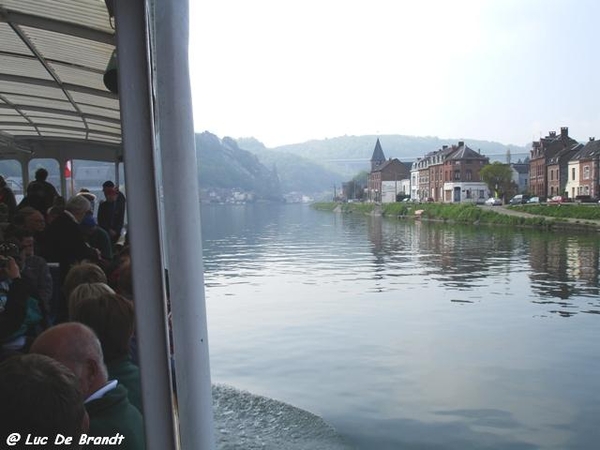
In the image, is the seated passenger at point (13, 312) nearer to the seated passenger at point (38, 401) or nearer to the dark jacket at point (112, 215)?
the seated passenger at point (38, 401)

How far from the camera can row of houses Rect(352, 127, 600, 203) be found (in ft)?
199

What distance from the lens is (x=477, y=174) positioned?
81188 mm

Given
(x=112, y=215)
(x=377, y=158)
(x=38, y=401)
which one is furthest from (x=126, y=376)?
(x=377, y=158)

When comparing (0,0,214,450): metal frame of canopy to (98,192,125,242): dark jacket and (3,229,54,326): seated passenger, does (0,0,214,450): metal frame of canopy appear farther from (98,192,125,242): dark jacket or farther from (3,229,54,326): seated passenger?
(98,192,125,242): dark jacket

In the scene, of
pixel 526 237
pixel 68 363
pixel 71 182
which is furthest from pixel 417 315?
pixel 526 237

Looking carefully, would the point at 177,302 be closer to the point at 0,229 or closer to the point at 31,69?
the point at 0,229

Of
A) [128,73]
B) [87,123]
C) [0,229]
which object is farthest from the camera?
[87,123]

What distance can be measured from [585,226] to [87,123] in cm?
3818

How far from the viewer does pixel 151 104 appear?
1.27 meters

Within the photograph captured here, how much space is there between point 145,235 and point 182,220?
0.25ft

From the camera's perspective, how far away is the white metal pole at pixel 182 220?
1.26m

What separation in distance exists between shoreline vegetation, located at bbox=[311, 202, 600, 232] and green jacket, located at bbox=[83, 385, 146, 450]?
41.0 m

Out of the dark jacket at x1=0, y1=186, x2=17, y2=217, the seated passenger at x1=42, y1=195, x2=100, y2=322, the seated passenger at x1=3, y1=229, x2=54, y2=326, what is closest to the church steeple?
the dark jacket at x1=0, y1=186, x2=17, y2=217

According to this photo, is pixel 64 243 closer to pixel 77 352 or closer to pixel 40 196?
pixel 40 196
